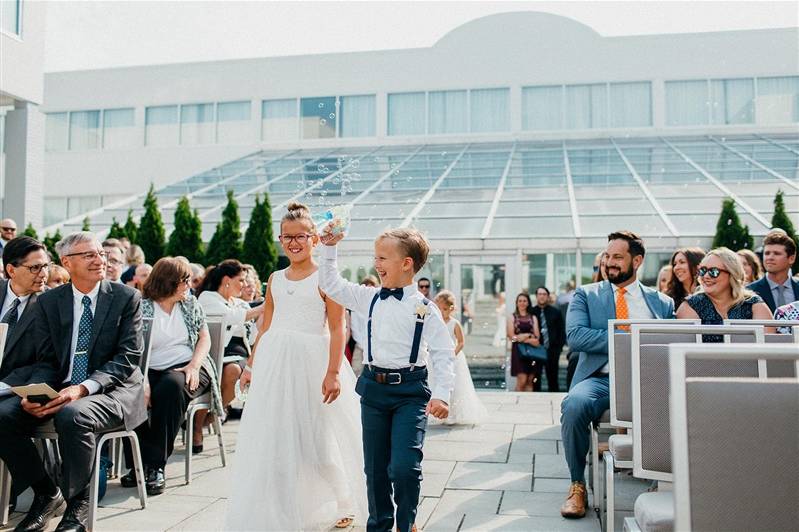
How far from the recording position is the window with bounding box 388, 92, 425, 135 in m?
23.9

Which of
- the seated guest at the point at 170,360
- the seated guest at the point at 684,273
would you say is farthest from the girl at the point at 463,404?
the seated guest at the point at 170,360

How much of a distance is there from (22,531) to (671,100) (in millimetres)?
22699

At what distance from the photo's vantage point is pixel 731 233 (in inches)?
466

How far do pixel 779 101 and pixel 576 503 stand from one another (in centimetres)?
2164

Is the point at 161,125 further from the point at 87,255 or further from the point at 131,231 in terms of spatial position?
the point at 87,255

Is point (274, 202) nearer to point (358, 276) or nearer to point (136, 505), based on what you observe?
point (358, 276)

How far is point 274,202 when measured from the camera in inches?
625

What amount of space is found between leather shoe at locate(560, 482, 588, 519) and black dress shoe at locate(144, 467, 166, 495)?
290cm

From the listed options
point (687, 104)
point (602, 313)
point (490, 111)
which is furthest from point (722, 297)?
point (687, 104)

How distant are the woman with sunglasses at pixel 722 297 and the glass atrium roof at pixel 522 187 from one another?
704 centimetres

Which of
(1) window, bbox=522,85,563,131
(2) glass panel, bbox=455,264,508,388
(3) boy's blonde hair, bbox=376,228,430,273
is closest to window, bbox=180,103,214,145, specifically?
(1) window, bbox=522,85,563,131

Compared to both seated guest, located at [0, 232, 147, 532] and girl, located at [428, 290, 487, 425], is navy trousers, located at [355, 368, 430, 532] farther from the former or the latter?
girl, located at [428, 290, 487, 425]

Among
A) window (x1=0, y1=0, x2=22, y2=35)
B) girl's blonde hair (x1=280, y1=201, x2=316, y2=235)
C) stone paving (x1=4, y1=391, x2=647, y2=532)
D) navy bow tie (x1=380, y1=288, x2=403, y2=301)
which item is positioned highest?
window (x1=0, y1=0, x2=22, y2=35)

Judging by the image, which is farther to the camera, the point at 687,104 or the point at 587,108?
the point at 587,108
